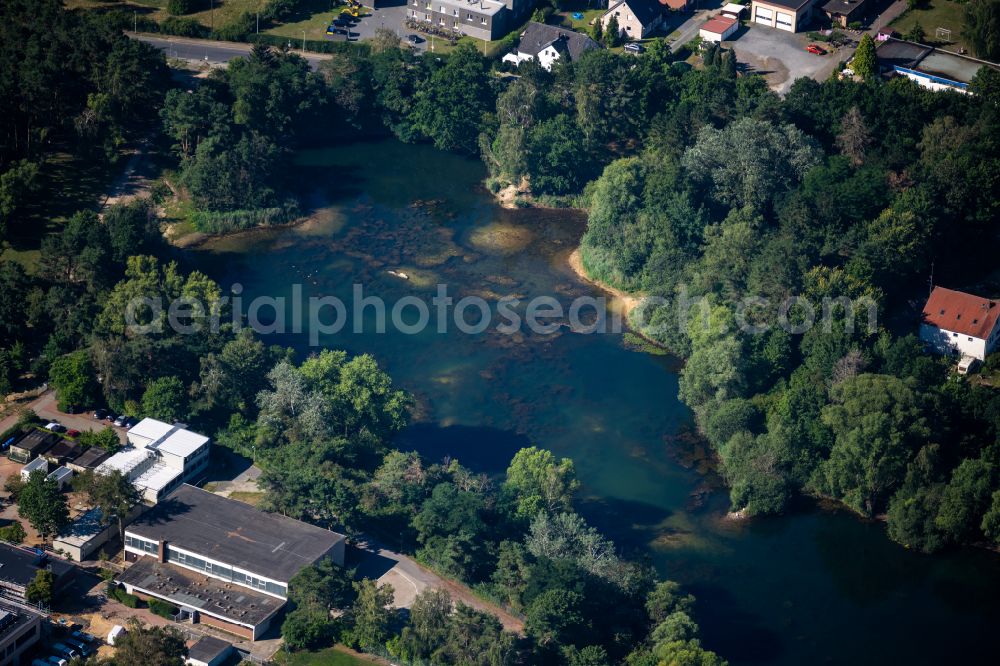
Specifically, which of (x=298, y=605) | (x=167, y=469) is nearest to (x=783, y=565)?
(x=298, y=605)

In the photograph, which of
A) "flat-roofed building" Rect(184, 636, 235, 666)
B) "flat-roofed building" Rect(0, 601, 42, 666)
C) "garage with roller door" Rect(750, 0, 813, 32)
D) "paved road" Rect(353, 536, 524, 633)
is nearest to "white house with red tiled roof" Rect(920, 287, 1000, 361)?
"paved road" Rect(353, 536, 524, 633)

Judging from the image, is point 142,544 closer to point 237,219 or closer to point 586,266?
point 237,219

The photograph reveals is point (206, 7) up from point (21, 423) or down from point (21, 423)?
up

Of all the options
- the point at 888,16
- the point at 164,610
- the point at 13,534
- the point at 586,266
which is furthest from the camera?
the point at 888,16

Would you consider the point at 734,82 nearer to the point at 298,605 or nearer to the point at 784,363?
the point at 784,363

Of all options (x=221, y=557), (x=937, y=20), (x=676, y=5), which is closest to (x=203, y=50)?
(x=676, y=5)

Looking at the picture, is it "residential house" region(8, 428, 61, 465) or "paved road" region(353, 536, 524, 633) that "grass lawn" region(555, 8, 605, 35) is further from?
"residential house" region(8, 428, 61, 465)
